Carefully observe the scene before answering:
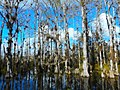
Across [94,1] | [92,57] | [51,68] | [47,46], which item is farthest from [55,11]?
[92,57]

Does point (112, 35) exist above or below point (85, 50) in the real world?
above

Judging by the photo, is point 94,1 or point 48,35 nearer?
point 94,1

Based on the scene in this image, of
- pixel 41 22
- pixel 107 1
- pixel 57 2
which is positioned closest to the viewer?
pixel 107 1

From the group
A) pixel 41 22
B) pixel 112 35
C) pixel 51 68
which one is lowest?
pixel 51 68

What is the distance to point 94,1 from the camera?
37.4 m

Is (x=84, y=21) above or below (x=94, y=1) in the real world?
below

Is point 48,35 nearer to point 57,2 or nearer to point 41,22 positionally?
point 41,22

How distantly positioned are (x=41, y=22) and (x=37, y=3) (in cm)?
676

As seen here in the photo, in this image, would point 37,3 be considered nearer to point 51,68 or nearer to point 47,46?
point 51,68

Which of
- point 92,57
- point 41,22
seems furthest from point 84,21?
point 92,57

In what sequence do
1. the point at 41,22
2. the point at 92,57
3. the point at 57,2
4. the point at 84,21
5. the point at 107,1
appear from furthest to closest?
the point at 92,57 < the point at 41,22 < the point at 57,2 < the point at 107,1 < the point at 84,21

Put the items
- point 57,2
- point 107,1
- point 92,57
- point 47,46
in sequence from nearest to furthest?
1. point 107,1
2. point 57,2
3. point 47,46
4. point 92,57

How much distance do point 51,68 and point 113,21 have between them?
17.2 m

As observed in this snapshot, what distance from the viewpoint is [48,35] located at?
5116cm
